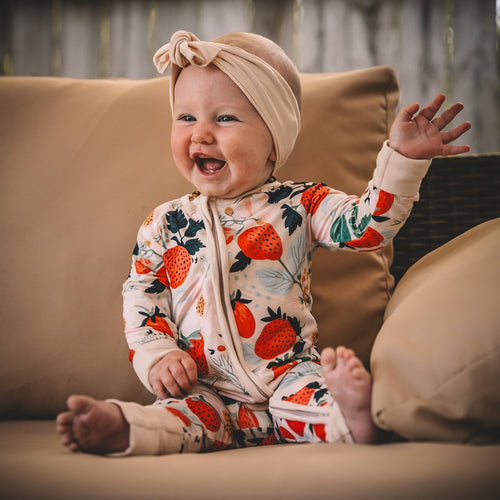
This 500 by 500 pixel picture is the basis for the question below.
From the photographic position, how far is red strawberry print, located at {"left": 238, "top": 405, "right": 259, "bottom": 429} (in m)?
0.78

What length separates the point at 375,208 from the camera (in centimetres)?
74

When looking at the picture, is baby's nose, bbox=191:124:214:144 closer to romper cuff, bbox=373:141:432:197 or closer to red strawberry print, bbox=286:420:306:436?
A: romper cuff, bbox=373:141:432:197

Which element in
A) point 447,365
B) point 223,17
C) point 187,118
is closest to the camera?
point 447,365

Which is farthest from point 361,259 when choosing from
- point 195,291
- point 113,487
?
point 113,487

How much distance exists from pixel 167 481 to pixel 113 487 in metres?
0.05

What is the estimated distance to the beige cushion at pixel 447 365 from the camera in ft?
1.76

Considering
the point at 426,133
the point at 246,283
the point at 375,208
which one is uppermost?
the point at 426,133

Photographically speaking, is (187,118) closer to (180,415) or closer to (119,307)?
(119,307)

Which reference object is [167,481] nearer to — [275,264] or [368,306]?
[275,264]

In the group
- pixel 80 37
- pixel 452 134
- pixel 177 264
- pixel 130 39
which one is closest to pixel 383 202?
pixel 452 134

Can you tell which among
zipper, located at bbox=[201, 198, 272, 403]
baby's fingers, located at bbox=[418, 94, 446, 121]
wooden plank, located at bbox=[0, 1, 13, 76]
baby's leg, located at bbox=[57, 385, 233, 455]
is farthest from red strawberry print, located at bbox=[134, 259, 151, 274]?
wooden plank, located at bbox=[0, 1, 13, 76]

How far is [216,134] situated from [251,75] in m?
0.11

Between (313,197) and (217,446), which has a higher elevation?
(313,197)

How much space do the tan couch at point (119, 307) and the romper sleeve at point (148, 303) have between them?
8cm
